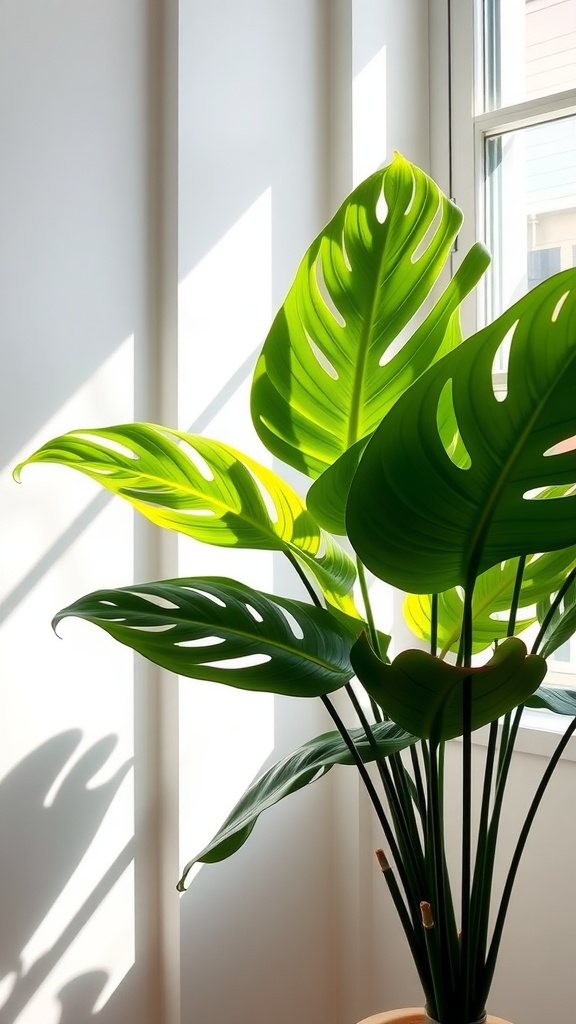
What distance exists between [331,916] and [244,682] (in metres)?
0.99

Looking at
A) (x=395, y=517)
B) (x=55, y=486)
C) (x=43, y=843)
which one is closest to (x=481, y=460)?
(x=395, y=517)

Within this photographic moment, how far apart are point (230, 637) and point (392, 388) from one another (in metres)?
0.29

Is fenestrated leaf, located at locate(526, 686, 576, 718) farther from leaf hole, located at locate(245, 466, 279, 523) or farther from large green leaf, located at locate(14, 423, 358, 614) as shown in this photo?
leaf hole, located at locate(245, 466, 279, 523)

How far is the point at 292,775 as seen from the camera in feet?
3.11

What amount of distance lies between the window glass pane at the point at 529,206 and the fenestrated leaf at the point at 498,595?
750 mm

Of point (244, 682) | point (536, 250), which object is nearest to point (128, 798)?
point (244, 682)

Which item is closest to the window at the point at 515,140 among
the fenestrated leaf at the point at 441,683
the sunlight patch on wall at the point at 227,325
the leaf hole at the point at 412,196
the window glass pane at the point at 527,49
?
the window glass pane at the point at 527,49

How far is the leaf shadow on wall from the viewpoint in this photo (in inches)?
48.6

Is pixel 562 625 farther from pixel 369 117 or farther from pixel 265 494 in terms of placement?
pixel 369 117

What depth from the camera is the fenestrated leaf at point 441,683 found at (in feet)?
2.21

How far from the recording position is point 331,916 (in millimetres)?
1661

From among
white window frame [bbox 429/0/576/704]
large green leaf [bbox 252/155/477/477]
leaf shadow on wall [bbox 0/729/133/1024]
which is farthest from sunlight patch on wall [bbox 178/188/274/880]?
large green leaf [bbox 252/155/477/477]

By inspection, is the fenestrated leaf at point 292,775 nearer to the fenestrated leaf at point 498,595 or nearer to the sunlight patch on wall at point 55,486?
the fenestrated leaf at point 498,595

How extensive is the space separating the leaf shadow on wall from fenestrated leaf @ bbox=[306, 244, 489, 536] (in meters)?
0.63
